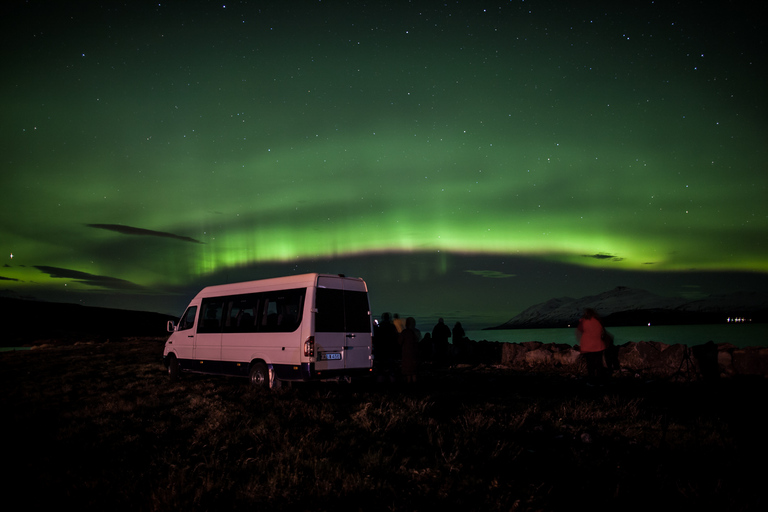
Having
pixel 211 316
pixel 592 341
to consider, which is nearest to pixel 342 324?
pixel 211 316

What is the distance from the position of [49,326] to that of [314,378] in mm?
94155

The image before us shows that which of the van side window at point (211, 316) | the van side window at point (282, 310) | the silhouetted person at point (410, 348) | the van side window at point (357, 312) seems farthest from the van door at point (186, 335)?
the silhouetted person at point (410, 348)

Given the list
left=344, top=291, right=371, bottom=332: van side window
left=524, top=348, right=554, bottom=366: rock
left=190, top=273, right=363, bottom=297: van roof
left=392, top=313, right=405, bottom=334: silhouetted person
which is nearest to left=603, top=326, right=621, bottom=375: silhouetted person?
left=524, top=348, right=554, bottom=366: rock

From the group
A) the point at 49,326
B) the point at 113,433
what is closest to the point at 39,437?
the point at 113,433

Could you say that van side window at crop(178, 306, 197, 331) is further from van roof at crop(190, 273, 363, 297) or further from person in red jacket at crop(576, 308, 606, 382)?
person in red jacket at crop(576, 308, 606, 382)

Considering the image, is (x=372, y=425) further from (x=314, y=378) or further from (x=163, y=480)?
(x=314, y=378)

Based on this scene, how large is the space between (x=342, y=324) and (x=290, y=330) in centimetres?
127

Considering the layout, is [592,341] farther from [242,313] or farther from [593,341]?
[242,313]

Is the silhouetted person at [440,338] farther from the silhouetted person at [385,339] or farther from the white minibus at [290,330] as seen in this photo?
the white minibus at [290,330]

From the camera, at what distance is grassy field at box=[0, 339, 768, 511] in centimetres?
451

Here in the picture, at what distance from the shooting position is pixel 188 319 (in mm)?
14805

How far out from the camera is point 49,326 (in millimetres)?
82938

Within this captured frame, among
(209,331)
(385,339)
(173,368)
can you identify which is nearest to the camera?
(209,331)

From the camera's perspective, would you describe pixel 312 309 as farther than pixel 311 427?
Yes
